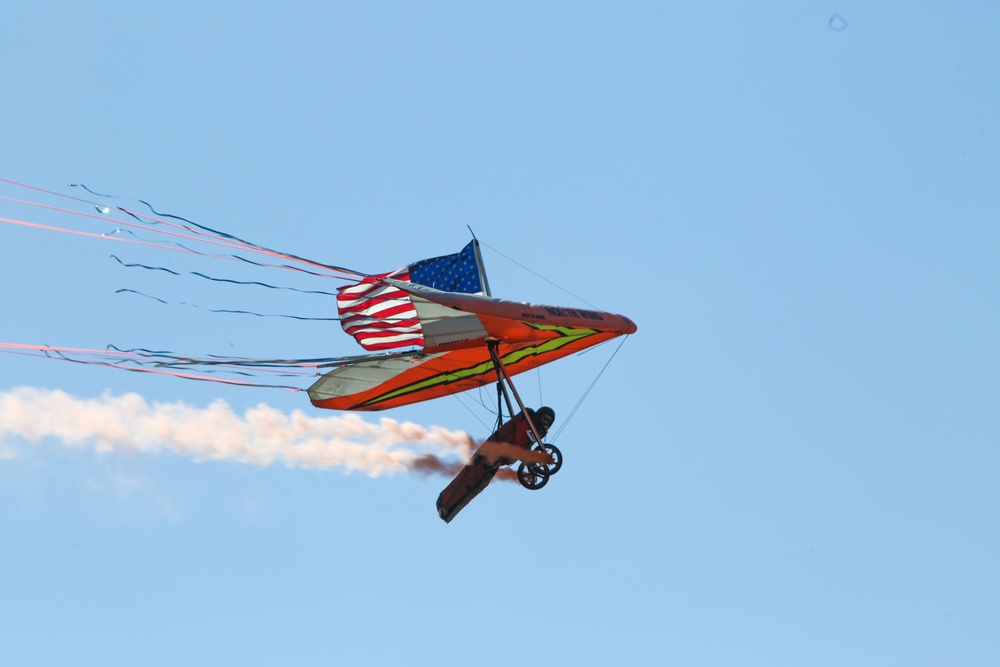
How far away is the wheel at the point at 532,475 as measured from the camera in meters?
29.6

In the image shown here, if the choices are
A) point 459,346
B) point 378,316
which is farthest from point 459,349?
point 378,316

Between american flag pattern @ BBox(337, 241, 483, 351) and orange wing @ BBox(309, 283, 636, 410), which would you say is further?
american flag pattern @ BBox(337, 241, 483, 351)

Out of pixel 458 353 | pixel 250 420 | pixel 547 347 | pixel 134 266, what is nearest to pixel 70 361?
pixel 134 266

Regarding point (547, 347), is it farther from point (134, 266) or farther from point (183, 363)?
point (134, 266)

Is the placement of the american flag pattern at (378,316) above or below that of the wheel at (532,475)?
above

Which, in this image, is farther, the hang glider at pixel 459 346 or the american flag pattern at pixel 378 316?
the american flag pattern at pixel 378 316

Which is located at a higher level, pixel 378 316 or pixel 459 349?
pixel 378 316

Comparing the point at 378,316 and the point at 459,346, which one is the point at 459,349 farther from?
the point at 378,316

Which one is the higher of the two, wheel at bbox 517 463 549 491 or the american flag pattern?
the american flag pattern

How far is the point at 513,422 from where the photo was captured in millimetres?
30094

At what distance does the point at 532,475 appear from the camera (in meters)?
29.7

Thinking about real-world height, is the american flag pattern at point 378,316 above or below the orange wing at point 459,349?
above

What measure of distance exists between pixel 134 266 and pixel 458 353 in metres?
12.5

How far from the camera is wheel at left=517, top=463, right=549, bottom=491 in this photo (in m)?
29.6
